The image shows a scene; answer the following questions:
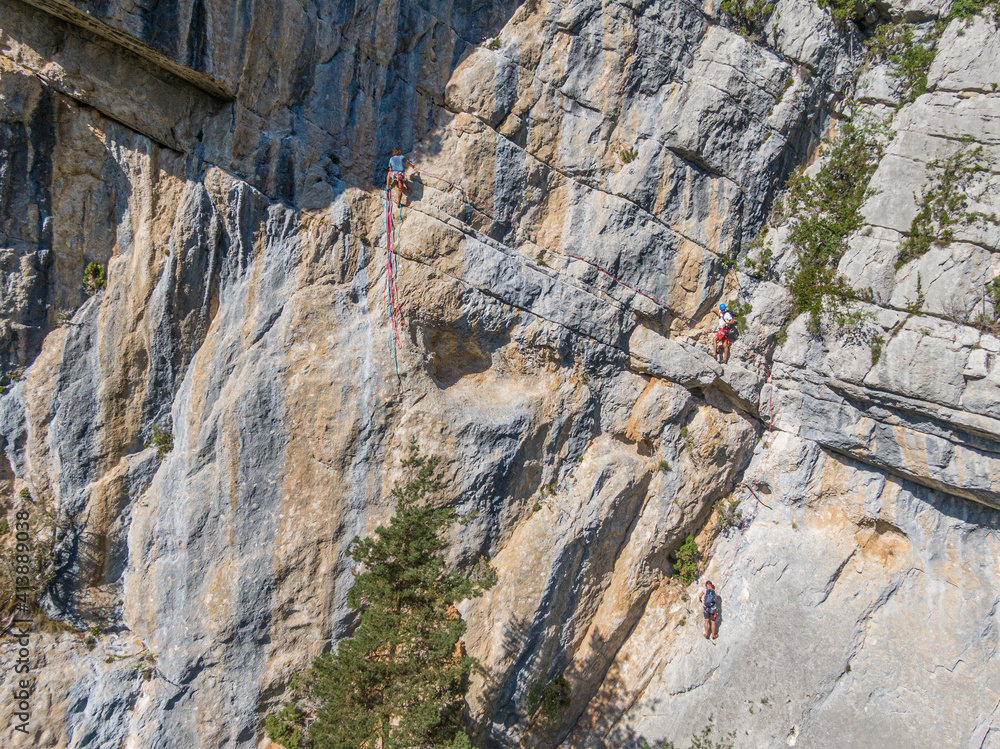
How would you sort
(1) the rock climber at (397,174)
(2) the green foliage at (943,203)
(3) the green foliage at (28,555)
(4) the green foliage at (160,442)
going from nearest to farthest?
(3) the green foliage at (28,555), (4) the green foliage at (160,442), (1) the rock climber at (397,174), (2) the green foliage at (943,203)

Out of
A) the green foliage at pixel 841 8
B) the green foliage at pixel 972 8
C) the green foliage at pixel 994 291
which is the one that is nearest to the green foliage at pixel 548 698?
the green foliage at pixel 994 291

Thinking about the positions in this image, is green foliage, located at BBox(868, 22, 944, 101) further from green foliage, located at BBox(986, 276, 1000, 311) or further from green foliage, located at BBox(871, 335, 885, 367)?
green foliage, located at BBox(871, 335, 885, 367)

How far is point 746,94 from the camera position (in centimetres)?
1178

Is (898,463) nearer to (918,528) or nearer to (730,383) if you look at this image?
(918,528)

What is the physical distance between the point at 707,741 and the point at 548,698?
11.0ft

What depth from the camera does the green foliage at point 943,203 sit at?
10.6m

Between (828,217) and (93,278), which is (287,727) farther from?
(828,217)

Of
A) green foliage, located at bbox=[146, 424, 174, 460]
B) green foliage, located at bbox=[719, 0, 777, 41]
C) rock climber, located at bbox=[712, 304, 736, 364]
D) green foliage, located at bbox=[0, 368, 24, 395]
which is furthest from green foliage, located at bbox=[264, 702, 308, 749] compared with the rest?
green foliage, located at bbox=[719, 0, 777, 41]

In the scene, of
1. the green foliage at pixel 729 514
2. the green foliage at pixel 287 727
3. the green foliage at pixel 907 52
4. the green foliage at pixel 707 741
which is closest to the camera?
the green foliage at pixel 287 727

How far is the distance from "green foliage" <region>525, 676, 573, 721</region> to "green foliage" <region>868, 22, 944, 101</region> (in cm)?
1490

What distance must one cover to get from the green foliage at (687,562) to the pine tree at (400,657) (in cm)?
589

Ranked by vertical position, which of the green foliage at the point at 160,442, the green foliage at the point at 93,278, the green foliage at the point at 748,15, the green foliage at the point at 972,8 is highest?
the green foliage at the point at 972,8

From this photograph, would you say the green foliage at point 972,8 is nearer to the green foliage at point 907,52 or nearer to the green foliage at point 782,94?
the green foliage at point 907,52

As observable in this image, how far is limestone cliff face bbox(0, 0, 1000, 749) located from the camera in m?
8.80
